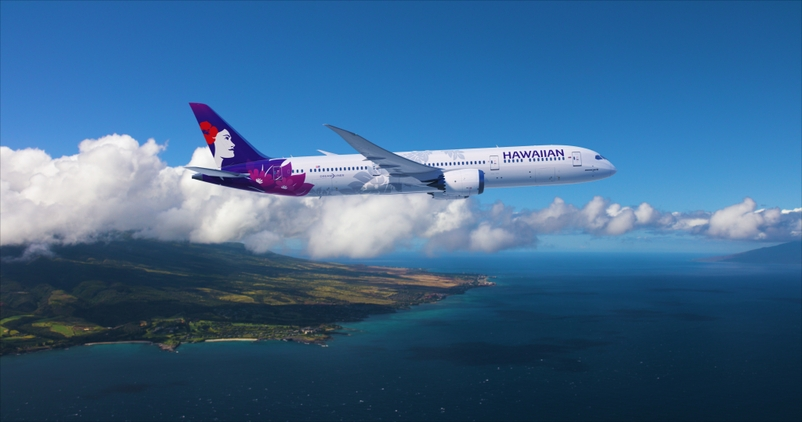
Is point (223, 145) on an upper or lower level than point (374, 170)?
upper

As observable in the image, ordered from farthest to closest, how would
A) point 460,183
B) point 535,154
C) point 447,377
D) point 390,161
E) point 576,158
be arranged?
point 447,377
point 576,158
point 535,154
point 460,183
point 390,161

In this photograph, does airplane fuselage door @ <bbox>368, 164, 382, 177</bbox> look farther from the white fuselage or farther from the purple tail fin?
the purple tail fin

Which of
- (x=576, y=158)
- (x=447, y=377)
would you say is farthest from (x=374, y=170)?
(x=447, y=377)

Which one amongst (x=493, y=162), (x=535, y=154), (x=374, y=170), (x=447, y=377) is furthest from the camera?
(x=447, y=377)

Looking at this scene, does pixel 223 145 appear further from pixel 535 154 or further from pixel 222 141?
pixel 535 154

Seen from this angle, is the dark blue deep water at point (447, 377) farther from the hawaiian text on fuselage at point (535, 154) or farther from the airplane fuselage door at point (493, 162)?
the airplane fuselage door at point (493, 162)

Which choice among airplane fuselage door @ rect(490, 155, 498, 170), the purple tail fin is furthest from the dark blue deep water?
airplane fuselage door @ rect(490, 155, 498, 170)

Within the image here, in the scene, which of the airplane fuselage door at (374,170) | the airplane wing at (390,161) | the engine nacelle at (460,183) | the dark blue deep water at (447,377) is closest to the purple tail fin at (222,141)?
the airplane fuselage door at (374,170)
